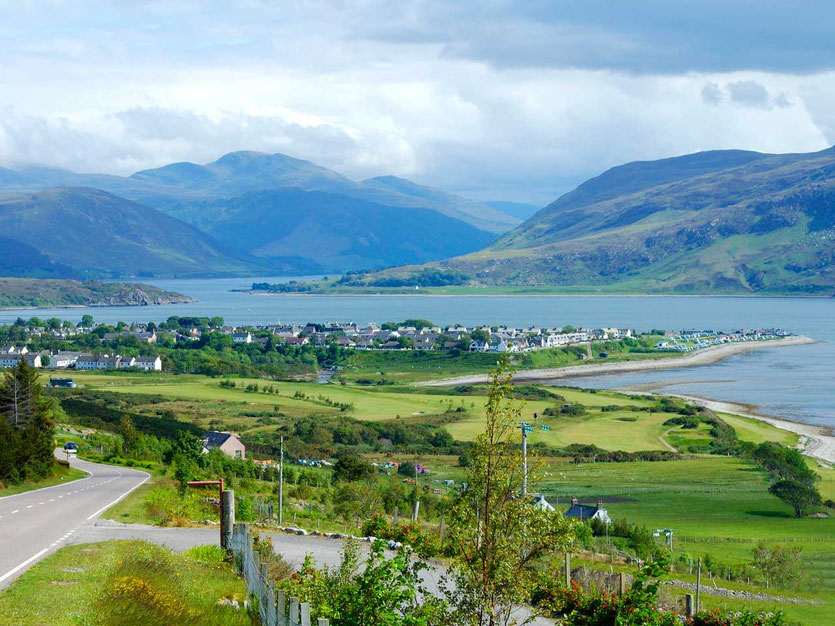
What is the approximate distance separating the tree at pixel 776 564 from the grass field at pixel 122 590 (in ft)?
58.0

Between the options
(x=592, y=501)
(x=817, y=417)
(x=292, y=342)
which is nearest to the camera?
(x=592, y=501)

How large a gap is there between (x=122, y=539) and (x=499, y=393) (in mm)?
10944

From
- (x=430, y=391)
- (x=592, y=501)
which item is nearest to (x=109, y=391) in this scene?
(x=430, y=391)

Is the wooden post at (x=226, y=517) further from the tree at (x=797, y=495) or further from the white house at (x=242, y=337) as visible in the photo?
the white house at (x=242, y=337)

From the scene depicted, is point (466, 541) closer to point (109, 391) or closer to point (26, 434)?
point (26, 434)

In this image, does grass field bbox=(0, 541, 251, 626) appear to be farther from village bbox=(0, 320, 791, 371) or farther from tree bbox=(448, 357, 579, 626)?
village bbox=(0, 320, 791, 371)

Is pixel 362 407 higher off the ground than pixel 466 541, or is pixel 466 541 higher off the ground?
pixel 466 541

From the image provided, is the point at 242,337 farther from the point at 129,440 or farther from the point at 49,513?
the point at 49,513

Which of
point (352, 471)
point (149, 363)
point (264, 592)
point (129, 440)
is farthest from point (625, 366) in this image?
point (264, 592)

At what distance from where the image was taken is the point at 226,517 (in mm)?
17516

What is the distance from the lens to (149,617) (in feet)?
37.2

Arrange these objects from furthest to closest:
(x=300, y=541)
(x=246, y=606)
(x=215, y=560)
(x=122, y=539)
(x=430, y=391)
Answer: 1. (x=430, y=391)
2. (x=300, y=541)
3. (x=122, y=539)
4. (x=215, y=560)
5. (x=246, y=606)

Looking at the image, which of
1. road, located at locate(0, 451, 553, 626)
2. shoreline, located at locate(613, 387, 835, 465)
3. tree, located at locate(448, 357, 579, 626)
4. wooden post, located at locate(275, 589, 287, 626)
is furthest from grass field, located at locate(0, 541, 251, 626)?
shoreline, located at locate(613, 387, 835, 465)

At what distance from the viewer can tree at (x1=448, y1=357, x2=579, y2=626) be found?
11.4m
